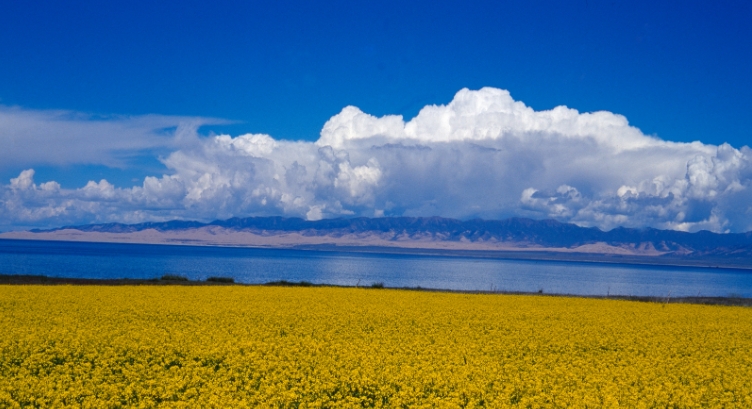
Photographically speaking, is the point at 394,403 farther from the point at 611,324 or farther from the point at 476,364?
the point at 611,324

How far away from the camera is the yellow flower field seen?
40.1 ft

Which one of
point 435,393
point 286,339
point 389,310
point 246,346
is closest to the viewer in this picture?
point 435,393

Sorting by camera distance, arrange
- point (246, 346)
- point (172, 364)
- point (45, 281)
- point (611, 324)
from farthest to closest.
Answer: point (45, 281), point (611, 324), point (246, 346), point (172, 364)

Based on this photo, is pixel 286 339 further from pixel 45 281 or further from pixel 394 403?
pixel 45 281

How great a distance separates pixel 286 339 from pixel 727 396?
35.6ft

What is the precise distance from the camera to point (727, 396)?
13320 millimetres

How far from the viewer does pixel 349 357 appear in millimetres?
15352

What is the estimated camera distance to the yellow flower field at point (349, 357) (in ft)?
40.1

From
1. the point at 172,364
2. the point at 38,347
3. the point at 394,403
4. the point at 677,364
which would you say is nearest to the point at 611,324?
the point at 677,364

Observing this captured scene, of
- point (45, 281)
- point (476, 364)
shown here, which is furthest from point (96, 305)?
point (45, 281)

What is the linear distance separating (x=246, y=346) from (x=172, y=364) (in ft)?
6.59

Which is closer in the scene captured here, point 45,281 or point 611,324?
point 611,324

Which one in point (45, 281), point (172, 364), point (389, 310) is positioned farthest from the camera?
point (45, 281)

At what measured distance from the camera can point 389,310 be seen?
84.8 feet
